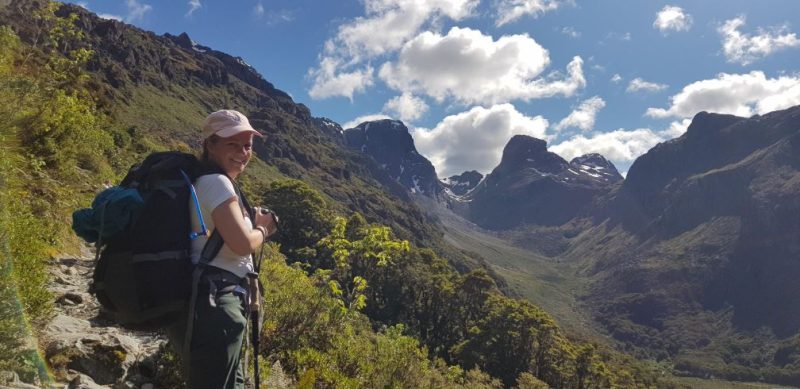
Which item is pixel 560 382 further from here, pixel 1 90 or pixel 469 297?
pixel 1 90

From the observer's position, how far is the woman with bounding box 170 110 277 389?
2.77 metres

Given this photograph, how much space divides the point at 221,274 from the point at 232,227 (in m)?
0.29

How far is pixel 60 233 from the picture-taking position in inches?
303

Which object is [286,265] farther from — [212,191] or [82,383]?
[212,191]

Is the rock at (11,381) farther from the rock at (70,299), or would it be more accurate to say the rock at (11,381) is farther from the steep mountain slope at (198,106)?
the steep mountain slope at (198,106)

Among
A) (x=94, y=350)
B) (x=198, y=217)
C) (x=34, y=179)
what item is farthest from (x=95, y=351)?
(x=34, y=179)

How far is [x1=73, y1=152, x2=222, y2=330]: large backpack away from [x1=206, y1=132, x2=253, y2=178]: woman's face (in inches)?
15.0

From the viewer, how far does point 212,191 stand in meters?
2.95

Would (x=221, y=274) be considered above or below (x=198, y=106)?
below

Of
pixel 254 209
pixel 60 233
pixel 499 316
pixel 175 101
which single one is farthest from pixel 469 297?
pixel 175 101

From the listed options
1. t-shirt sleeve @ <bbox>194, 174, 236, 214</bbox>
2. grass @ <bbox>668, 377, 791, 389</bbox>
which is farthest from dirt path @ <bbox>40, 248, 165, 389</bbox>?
grass @ <bbox>668, 377, 791, 389</bbox>

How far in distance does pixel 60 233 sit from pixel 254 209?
6.05m

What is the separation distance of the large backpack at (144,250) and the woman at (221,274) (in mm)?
85

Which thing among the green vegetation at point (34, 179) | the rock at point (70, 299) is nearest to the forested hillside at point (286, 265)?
the green vegetation at point (34, 179)
